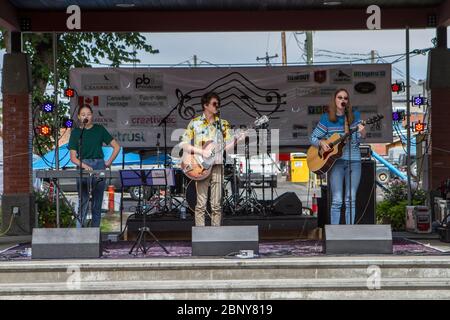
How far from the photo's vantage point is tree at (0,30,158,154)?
1614cm

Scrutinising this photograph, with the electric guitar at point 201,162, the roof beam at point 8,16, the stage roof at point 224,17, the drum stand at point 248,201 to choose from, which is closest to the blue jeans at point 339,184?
the electric guitar at point 201,162

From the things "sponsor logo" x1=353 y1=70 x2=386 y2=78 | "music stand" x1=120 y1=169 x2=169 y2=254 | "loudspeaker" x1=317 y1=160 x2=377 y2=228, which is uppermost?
"sponsor logo" x1=353 y1=70 x2=386 y2=78

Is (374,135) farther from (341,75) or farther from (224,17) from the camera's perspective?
(224,17)

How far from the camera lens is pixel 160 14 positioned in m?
12.0

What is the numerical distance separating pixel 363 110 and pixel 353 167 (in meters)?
3.85

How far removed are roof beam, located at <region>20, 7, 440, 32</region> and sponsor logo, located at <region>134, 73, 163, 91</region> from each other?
2.77 feet

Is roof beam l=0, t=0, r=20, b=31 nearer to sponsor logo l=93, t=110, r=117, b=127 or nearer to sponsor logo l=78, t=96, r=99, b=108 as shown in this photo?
sponsor logo l=78, t=96, r=99, b=108

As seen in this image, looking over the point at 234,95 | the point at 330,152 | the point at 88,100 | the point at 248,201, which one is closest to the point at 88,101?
the point at 88,100

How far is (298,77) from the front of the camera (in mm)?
12609

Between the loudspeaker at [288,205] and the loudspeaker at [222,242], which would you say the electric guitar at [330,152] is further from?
the loudspeaker at [288,205]

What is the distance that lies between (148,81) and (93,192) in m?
3.59

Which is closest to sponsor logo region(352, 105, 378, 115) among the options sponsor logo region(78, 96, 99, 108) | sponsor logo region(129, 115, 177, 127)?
sponsor logo region(129, 115, 177, 127)
